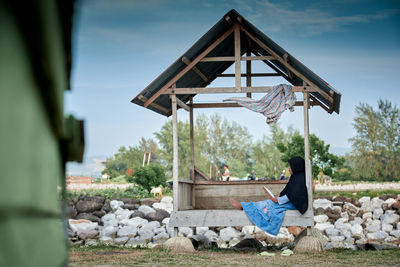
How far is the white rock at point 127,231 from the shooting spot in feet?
52.6

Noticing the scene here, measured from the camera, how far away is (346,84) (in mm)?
75875

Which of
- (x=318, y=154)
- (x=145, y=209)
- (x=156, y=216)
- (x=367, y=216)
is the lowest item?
(x=367, y=216)

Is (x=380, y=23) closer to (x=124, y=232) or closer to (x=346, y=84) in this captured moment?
(x=346, y=84)

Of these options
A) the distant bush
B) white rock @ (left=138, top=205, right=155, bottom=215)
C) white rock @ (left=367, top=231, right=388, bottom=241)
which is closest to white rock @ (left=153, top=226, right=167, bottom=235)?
white rock @ (left=138, top=205, right=155, bottom=215)

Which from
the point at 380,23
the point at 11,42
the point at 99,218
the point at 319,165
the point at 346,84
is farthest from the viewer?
the point at 346,84

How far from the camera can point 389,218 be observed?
58.6 ft

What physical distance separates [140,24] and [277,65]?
62040 millimetres

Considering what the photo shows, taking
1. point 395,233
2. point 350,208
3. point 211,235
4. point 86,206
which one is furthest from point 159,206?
point 395,233

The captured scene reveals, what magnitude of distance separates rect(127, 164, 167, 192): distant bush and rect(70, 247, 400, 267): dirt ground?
16134mm

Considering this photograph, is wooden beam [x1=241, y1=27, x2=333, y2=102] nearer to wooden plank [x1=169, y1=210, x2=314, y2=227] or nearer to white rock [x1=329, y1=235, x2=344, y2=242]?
wooden plank [x1=169, y1=210, x2=314, y2=227]

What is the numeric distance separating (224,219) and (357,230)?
8.01 metres

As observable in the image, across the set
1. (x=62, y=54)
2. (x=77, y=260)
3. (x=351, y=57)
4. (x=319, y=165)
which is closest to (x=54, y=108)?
(x=62, y=54)

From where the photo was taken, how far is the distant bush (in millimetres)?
26000

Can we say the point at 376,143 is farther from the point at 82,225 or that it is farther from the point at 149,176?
the point at 82,225
